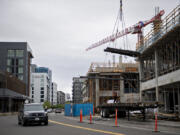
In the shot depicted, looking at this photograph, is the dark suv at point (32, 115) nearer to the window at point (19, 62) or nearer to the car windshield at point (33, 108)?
the car windshield at point (33, 108)

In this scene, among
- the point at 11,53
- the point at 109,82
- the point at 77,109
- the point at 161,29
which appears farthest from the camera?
the point at 11,53

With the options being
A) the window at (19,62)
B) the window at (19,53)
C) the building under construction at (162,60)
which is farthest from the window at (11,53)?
the building under construction at (162,60)

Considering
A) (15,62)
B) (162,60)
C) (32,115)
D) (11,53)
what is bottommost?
(32,115)

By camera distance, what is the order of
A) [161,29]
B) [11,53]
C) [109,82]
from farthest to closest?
[11,53] < [109,82] < [161,29]

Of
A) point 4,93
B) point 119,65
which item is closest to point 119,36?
point 119,65

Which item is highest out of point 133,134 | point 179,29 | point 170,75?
point 179,29

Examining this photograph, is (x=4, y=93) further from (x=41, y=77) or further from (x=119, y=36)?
(x=41, y=77)

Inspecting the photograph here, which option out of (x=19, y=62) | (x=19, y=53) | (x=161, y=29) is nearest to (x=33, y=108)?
(x=161, y=29)

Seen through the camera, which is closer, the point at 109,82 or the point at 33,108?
the point at 33,108

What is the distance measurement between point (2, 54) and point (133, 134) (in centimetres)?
9485

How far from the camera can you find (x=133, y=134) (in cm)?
1405

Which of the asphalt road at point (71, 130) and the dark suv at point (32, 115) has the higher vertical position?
the dark suv at point (32, 115)

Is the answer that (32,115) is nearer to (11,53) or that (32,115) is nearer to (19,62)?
(19,62)

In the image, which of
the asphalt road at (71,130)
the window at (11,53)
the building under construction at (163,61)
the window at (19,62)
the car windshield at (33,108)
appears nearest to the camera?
the asphalt road at (71,130)
